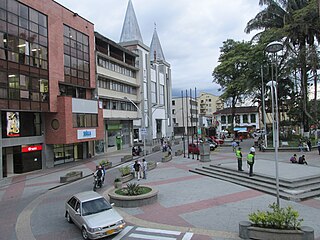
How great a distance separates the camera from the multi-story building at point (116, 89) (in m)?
43.4

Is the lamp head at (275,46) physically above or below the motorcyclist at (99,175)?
above

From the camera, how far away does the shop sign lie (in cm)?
3222

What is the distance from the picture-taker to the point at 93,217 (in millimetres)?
10461

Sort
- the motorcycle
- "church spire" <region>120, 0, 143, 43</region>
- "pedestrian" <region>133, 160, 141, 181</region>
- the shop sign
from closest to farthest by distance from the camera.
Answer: the motorcycle → "pedestrian" <region>133, 160, 141, 181</region> → the shop sign → "church spire" <region>120, 0, 143, 43</region>

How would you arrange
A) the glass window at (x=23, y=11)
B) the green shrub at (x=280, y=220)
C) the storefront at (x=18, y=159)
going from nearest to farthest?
1. the green shrub at (x=280, y=220)
2. the glass window at (x=23, y=11)
3. the storefront at (x=18, y=159)

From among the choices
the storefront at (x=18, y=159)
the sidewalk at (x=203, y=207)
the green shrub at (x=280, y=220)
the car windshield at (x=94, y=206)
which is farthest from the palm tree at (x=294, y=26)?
the storefront at (x=18, y=159)

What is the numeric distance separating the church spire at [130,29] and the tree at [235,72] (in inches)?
771

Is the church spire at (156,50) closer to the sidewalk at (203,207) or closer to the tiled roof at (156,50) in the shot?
the tiled roof at (156,50)

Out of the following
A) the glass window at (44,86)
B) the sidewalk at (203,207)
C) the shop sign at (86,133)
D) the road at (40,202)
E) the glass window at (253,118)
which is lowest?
the road at (40,202)

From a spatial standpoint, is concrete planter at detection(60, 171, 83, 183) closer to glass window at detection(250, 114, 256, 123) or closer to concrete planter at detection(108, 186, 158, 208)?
concrete planter at detection(108, 186, 158, 208)

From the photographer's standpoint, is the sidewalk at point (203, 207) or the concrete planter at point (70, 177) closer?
the sidewalk at point (203, 207)

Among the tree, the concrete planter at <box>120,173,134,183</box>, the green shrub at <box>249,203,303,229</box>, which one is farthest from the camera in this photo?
the tree

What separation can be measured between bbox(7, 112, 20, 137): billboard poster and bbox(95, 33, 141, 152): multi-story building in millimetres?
15632

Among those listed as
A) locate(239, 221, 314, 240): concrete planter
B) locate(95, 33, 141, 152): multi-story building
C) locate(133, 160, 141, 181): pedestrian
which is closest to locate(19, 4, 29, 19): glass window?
locate(95, 33, 141, 152): multi-story building
